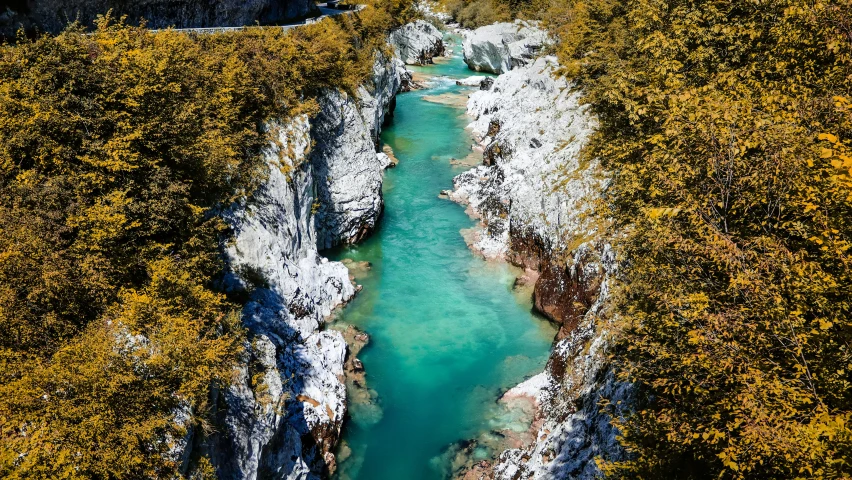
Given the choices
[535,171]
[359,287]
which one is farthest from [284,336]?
[535,171]

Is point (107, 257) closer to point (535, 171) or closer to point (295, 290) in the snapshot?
point (295, 290)

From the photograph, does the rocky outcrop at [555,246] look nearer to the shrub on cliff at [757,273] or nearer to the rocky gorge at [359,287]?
the rocky gorge at [359,287]

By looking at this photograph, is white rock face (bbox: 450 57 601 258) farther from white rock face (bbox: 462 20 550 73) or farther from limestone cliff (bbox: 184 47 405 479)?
white rock face (bbox: 462 20 550 73)

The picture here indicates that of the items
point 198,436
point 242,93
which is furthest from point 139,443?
point 242,93

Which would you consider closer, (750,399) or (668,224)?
(750,399)

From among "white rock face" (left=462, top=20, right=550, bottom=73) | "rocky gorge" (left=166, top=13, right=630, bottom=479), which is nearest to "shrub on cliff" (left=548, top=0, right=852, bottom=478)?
"rocky gorge" (left=166, top=13, right=630, bottom=479)

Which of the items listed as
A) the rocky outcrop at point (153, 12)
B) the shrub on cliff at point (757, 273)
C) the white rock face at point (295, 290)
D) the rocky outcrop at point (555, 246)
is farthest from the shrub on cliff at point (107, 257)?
the rocky outcrop at point (555, 246)

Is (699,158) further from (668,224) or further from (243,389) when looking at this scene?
(243,389)
